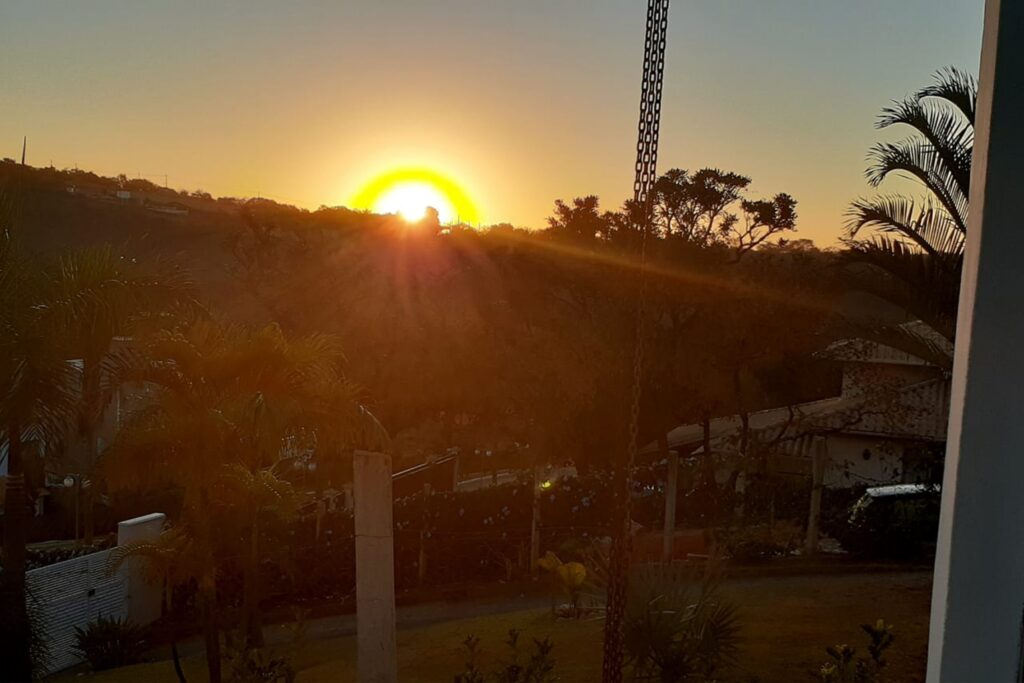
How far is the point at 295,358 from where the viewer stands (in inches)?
278

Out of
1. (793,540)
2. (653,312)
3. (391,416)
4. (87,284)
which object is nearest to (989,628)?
(87,284)

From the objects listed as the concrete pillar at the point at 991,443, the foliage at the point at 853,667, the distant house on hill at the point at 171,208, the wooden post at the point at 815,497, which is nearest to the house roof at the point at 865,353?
the wooden post at the point at 815,497

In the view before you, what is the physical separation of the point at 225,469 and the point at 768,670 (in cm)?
415

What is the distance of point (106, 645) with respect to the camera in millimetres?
8367

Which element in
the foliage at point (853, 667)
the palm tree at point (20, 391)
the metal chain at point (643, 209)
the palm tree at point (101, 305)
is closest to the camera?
the metal chain at point (643, 209)

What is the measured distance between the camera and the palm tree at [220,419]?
6691 millimetres

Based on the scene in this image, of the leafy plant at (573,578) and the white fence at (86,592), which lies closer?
the leafy plant at (573,578)

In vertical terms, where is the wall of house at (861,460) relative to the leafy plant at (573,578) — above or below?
below

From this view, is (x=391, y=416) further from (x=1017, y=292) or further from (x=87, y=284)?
(x=1017, y=292)

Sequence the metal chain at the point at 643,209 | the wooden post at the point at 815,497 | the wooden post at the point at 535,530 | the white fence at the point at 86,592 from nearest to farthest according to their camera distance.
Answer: the metal chain at the point at 643,209, the white fence at the point at 86,592, the wooden post at the point at 815,497, the wooden post at the point at 535,530

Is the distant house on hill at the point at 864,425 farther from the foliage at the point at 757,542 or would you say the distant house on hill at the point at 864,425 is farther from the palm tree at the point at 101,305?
the palm tree at the point at 101,305

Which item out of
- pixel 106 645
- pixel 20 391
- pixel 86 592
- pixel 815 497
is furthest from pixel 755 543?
pixel 20 391

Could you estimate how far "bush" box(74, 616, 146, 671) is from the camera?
8328 millimetres

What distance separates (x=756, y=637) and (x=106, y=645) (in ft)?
19.1
